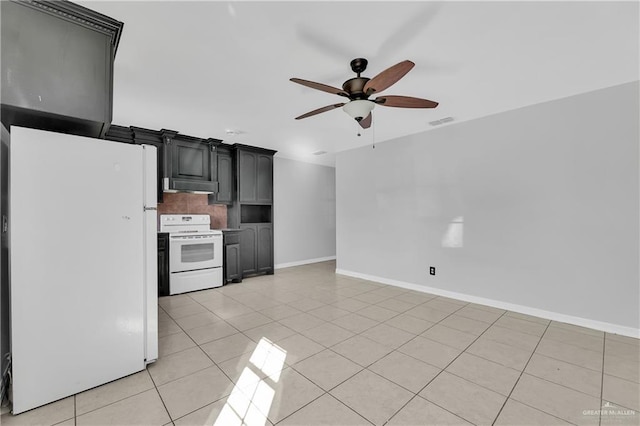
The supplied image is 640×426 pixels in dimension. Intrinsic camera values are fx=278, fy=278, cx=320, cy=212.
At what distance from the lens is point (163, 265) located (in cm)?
411

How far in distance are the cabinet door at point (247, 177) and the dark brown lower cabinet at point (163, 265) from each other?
56.9 inches

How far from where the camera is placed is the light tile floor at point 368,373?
165 cm

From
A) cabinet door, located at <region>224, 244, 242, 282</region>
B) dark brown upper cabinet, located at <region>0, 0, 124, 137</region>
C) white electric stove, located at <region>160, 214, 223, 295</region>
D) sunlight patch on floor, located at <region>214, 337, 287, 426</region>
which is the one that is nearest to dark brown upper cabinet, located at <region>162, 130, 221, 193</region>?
white electric stove, located at <region>160, 214, 223, 295</region>

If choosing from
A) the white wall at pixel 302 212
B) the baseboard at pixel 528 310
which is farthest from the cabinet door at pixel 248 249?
the baseboard at pixel 528 310

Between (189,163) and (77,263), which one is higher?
(189,163)

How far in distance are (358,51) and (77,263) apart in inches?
97.5

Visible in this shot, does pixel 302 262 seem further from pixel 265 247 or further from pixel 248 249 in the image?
pixel 248 249

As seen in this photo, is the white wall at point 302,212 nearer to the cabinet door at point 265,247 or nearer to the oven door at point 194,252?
the cabinet door at point 265,247

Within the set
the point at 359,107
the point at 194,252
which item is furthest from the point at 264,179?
the point at 359,107

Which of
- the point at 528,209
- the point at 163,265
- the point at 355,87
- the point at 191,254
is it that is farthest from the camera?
the point at 191,254

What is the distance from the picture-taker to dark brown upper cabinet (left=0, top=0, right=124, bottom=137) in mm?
1600

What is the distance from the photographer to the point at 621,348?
2449mm

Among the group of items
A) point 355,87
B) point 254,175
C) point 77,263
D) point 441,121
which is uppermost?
point 441,121

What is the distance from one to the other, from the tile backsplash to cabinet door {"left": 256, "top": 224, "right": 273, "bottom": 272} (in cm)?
71
